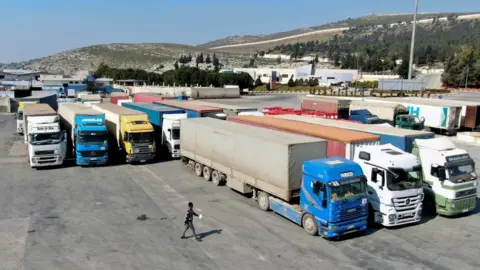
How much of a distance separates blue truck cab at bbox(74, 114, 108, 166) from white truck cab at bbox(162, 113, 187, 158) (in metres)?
3.98

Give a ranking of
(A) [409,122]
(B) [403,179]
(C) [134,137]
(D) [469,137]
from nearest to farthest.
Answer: (B) [403,179] < (C) [134,137] < (D) [469,137] < (A) [409,122]

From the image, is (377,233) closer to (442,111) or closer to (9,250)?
(9,250)

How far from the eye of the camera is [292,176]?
51.7 feet

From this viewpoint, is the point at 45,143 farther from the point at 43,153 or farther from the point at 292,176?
the point at 292,176

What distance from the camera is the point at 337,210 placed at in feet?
45.5

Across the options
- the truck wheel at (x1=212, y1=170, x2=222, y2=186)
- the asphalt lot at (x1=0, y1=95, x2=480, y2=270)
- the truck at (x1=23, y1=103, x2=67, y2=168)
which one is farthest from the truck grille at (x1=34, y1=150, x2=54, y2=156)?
the truck wheel at (x1=212, y1=170, x2=222, y2=186)

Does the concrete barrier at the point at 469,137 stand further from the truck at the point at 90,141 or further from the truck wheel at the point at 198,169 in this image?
the truck at the point at 90,141

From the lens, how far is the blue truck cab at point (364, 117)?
3756cm

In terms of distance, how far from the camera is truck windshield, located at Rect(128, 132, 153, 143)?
25148 millimetres

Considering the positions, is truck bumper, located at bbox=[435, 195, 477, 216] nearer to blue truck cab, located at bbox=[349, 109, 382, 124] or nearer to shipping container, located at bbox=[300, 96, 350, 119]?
blue truck cab, located at bbox=[349, 109, 382, 124]

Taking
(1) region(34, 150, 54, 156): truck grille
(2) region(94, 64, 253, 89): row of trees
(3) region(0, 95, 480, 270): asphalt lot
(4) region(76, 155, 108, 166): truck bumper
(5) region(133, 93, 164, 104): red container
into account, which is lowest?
(3) region(0, 95, 480, 270): asphalt lot

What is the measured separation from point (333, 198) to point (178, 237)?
5.48 metres

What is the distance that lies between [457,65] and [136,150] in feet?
328

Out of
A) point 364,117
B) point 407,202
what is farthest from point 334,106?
point 407,202
